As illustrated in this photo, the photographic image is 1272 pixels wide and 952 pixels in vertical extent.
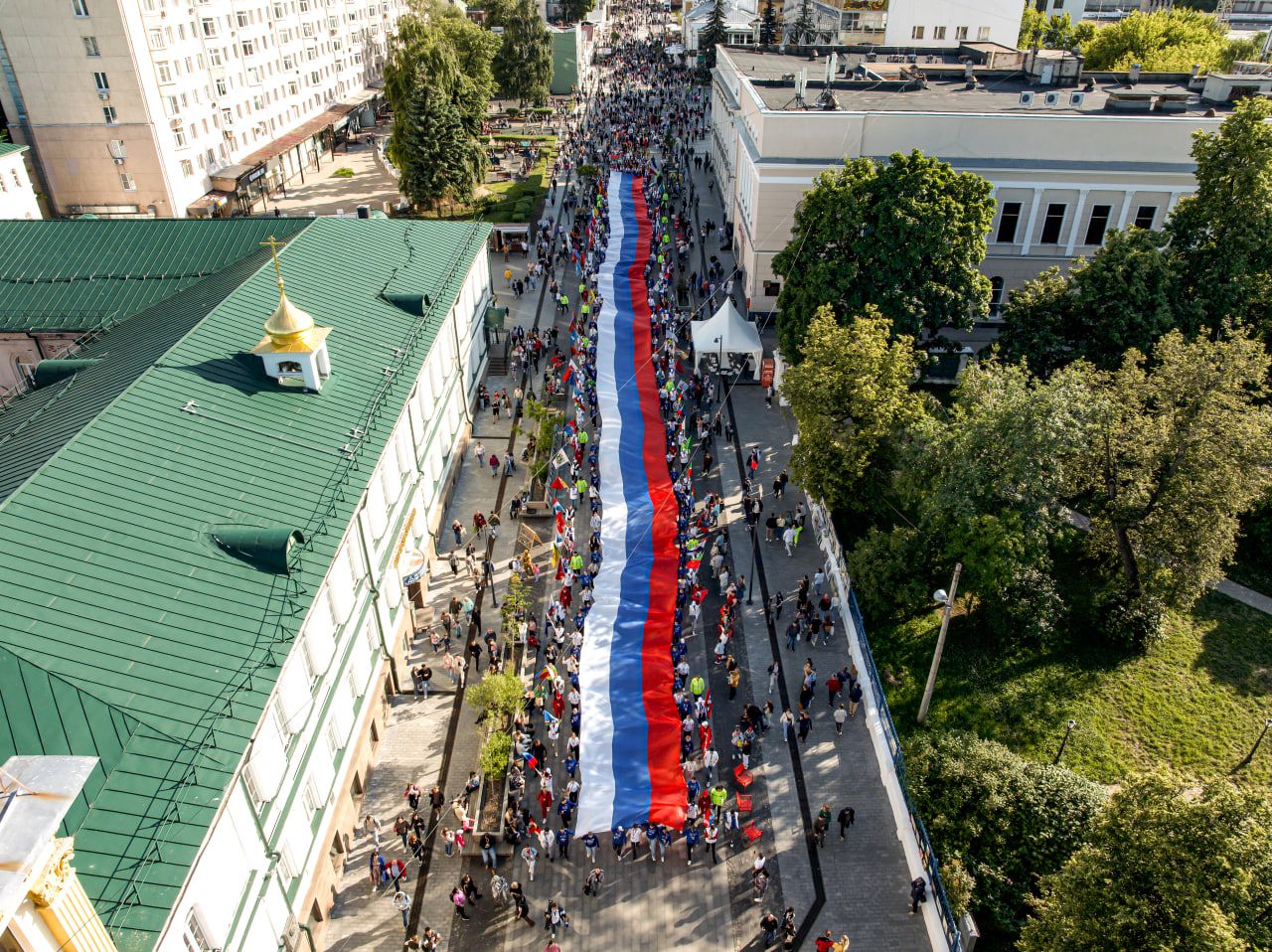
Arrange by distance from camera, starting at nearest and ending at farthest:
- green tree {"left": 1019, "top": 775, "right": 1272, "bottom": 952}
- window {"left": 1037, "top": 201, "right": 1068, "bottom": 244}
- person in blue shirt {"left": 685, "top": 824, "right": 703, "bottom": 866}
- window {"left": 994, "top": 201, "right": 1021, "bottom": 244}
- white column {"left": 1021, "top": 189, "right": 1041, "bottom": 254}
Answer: green tree {"left": 1019, "top": 775, "right": 1272, "bottom": 952}, person in blue shirt {"left": 685, "top": 824, "right": 703, "bottom": 866}, white column {"left": 1021, "top": 189, "right": 1041, "bottom": 254}, window {"left": 1037, "top": 201, "right": 1068, "bottom": 244}, window {"left": 994, "top": 201, "right": 1021, "bottom": 244}

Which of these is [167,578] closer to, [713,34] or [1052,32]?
[1052,32]

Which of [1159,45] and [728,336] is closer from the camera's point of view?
[728,336]

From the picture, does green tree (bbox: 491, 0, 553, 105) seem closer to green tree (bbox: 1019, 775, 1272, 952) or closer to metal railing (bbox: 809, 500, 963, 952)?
metal railing (bbox: 809, 500, 963, 952)

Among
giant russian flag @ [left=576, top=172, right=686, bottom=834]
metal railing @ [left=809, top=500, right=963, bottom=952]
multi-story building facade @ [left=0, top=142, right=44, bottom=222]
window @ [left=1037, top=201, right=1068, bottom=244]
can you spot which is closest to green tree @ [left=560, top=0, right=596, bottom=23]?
multi-story building facade @ [left=0, top=142, right=44, bottom=222]

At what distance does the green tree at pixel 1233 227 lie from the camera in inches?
1321

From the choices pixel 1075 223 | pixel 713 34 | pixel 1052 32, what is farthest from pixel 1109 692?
pixel 713 34

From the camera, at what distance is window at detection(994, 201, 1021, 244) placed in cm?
4431

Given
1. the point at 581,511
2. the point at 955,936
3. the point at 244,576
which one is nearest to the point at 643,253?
the point at 581,511

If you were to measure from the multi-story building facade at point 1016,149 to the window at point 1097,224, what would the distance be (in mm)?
73

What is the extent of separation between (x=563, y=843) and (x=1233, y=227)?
1301 inches

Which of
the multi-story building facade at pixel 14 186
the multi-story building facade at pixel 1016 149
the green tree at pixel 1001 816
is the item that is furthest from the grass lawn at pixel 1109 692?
the multi-story building facade at pixel 14 186

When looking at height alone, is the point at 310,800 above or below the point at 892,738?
above

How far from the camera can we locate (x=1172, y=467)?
1057 inches

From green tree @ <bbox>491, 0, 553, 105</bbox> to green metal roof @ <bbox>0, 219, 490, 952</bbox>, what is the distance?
242 ft
